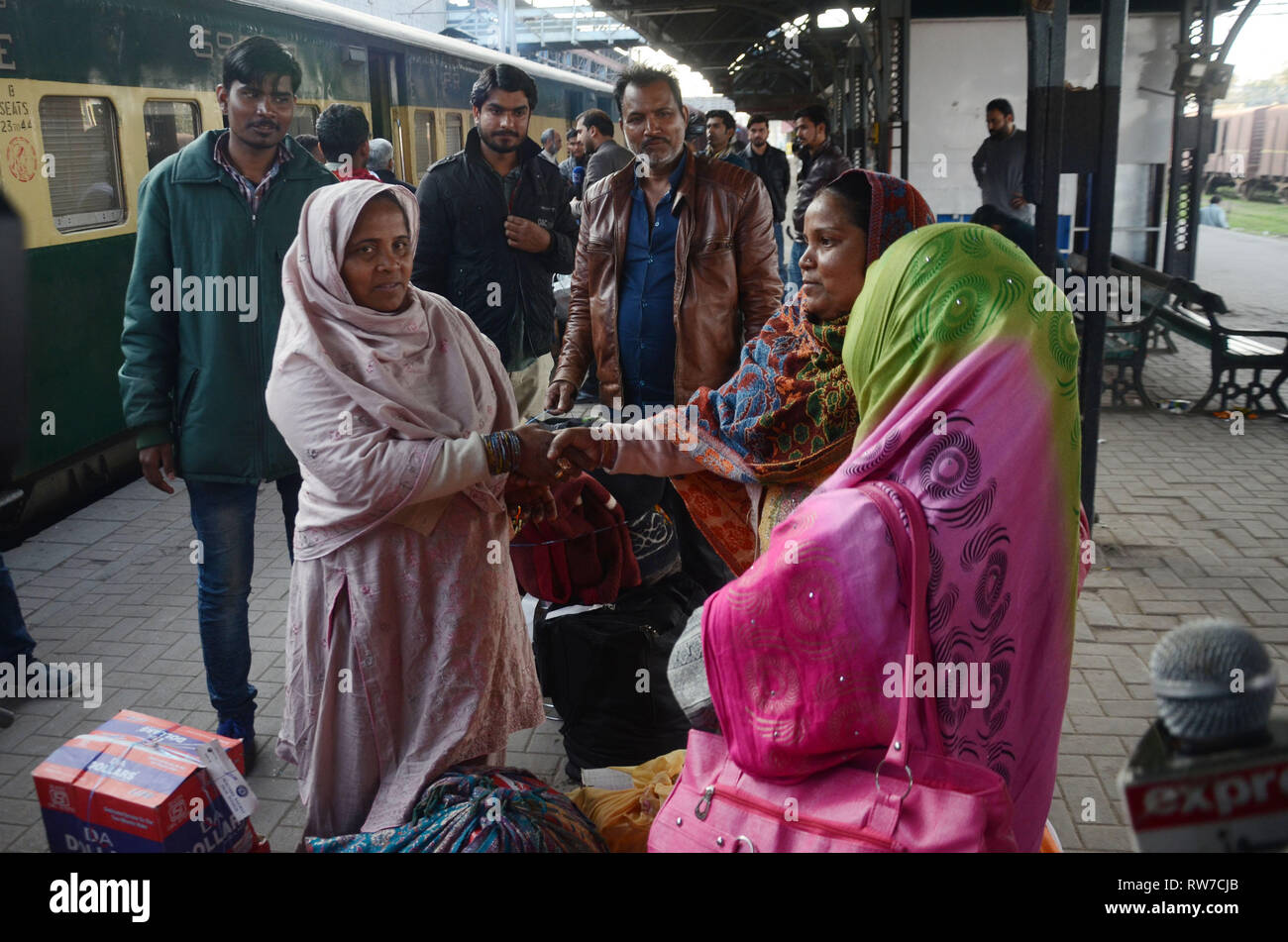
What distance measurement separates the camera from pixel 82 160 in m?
6.41

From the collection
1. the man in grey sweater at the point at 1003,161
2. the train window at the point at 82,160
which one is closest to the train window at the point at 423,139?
the train window at the point at 82,160

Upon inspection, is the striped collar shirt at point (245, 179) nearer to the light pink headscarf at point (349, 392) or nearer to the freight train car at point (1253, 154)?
the light pink headscarf at point (349, 392)

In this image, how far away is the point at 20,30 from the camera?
227 inches

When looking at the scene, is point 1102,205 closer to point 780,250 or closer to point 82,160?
point 780,250

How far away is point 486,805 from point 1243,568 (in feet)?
14.7

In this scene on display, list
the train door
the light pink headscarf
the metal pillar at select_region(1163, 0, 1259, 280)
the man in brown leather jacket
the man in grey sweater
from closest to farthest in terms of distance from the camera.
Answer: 1. the light pink headscarf
2. the man in brown leather jacket
3. the man in grey sweater
4. the train door
5. the metal pillar at select_region(1163, 0, 1259, 280)

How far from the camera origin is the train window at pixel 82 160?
612cm

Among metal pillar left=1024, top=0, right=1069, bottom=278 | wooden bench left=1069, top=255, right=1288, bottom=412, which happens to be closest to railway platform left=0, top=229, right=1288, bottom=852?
wooden bench left=1069, top=255, right=1288, bottom=412

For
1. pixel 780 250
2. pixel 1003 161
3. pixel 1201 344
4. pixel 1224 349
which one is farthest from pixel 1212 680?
pixel 1003 161

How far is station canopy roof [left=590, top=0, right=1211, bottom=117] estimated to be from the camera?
39.4 feet

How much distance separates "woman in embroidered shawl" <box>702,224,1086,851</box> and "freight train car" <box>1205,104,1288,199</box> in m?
38.2

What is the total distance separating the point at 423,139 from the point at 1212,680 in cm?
1145

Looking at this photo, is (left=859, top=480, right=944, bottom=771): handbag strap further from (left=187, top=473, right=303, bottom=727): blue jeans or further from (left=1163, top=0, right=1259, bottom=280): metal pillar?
(left=1163, top=0, right=1259, bottom=280): metal pillar
